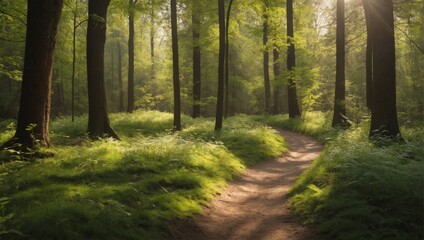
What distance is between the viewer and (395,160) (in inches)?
308

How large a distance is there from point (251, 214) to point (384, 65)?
6.28 metres

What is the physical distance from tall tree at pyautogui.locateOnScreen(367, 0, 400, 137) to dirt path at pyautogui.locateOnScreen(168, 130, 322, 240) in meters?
3.30

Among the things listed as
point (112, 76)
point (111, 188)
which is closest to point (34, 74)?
point (111, 188)

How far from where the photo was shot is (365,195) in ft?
21.9

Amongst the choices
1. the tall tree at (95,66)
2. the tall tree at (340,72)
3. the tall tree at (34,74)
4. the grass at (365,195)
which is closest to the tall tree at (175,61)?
the tall tree at (95,66)

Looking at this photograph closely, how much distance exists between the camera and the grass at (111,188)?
5.49 meters

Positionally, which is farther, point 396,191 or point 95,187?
point 95,187

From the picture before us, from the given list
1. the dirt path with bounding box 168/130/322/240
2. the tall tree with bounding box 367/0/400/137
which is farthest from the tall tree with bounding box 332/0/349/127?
the tall tree with bounding box 367/0/400/137

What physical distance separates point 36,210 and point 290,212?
5127 mm

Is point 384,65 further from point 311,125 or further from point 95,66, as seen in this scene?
point 311,125

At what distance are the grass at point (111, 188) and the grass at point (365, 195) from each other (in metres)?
2.60

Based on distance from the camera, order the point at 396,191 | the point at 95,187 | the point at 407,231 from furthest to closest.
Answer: the point at 95,187 < the point at 396,191 < the point at 407,231

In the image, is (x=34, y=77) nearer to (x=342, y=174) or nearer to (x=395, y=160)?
(x=342, y=174)

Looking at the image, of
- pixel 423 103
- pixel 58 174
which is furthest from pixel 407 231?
pixel 423 103
